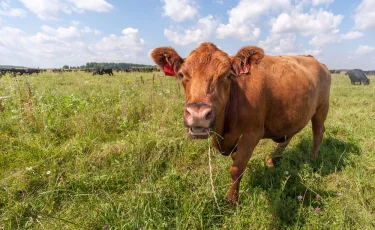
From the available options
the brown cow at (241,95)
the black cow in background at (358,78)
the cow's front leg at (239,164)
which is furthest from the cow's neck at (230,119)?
the black cow in background at (358,78)

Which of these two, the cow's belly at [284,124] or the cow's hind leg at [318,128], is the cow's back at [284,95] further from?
the cow's hind leg at [318,128]

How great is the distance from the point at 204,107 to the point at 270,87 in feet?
5.93

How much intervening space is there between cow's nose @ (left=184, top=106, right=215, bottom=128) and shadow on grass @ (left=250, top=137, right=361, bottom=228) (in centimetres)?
107

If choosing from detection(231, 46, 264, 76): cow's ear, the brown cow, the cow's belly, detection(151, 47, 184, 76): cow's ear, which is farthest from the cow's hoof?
detection(151, 47, 184, 76): cow's ear

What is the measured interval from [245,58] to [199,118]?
3.85 feet

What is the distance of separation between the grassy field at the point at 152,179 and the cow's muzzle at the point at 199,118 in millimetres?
900

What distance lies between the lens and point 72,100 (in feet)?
20.3

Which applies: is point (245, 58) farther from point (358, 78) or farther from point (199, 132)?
point (358, 78)

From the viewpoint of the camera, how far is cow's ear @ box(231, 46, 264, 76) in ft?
9.11

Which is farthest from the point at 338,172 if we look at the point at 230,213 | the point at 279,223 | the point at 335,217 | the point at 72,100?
the point at 72,100

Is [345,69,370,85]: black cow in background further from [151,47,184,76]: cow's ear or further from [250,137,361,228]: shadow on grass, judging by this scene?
[151,47,184,76]: cow's ear

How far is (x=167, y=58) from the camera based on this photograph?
9.59 ft

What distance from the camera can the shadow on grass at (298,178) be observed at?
271cm

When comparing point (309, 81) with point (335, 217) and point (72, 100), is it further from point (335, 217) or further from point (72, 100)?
point (72, 100)
